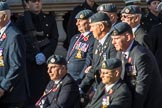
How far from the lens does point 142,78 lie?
575cm

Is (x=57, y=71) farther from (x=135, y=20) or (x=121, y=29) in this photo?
(x=135, y=20)

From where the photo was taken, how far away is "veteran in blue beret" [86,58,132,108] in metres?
5.72

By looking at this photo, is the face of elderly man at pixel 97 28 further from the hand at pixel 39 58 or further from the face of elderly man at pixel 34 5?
the face of elderly man at pixel 34 5

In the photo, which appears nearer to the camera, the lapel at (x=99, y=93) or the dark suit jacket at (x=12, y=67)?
the lapel at (x=99, y=93)

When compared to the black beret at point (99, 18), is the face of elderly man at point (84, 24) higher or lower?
lower

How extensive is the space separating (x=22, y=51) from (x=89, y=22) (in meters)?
1.06

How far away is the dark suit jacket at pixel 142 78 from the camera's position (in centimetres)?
575

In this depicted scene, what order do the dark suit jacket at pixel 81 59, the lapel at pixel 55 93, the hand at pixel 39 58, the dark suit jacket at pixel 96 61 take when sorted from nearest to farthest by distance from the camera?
the lapel at pixel 55 93
the dark suit jacket at pixel 96 61
the dark suit jacket at pixel 81 59
the hand at pixel 39 58

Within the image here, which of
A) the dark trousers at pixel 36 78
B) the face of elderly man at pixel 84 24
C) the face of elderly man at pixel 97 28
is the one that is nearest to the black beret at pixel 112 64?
the face of elderly man at pixel 97 28

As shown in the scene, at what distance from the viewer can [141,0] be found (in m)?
10.7

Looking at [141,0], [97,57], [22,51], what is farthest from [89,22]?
[141,0]

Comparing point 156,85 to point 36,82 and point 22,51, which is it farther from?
point 36,82

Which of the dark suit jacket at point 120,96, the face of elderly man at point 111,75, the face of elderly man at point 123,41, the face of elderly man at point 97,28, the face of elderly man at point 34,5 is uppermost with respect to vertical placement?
the face of elderly man at point 123,41

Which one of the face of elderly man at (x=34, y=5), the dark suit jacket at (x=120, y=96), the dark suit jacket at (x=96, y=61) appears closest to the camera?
the dark suit jacket at (x=120, y=96)
